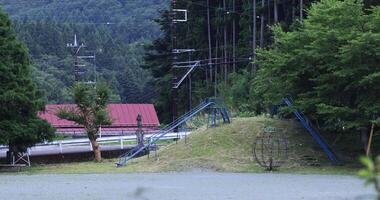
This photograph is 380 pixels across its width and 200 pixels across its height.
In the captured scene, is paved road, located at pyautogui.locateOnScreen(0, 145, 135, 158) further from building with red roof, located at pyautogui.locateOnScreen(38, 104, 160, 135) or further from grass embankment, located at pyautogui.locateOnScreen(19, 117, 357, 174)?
building with red roof, located at pyautogui.locateOnScreen(38, 104, 160, 135)

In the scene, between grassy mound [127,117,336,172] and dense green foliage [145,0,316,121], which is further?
dense green foliage [145,0,316,121]

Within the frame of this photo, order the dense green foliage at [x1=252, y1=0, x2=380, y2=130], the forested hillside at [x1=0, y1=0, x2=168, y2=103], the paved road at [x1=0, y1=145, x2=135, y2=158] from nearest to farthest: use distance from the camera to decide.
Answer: the dense green foliage at [x1=252, y1=0, x2=380, y2=130]
the paved road at [x1=0, y1=145, x2=135, y2=158]
the forested hillside at [x1=0, y1=0, x2=168, y2=103]

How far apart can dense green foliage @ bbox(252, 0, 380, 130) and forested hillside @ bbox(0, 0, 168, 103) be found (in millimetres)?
67027

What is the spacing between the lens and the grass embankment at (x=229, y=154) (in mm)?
27172

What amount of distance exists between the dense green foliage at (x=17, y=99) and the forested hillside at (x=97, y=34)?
2414 inches

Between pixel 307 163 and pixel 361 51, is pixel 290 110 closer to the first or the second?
pixel 307 163

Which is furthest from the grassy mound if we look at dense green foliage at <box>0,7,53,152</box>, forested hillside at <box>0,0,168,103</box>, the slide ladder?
forested hillside at <box>0,0,168,103</box>

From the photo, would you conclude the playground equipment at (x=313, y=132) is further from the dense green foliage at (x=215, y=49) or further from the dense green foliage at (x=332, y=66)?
the dense green foliage at (x=215, y=49)

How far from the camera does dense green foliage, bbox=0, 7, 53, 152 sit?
30000 millimetres

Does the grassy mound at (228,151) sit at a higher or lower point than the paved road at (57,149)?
higher

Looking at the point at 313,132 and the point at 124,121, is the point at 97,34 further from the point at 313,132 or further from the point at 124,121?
the point at 313,132

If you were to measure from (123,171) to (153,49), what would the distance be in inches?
1764

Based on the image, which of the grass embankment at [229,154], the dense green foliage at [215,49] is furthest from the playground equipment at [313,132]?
the dense green foliage at [215,49]

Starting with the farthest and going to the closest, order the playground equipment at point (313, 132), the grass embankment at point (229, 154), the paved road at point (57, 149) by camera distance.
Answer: the paved road at point (57, 149) < the playground equipment at point (313, 132) < the grass embankment at point (229, 154)
